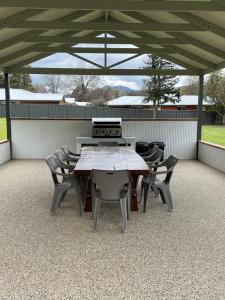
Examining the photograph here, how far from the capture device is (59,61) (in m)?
11.5

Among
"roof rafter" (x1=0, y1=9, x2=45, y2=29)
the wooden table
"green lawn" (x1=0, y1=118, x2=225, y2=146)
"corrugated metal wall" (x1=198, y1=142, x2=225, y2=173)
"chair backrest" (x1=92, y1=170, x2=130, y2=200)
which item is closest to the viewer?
"chair backrest" (x1=92, y1=170, x2=130, y2=200)

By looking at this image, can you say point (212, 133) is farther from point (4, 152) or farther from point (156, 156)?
point (4, 152)

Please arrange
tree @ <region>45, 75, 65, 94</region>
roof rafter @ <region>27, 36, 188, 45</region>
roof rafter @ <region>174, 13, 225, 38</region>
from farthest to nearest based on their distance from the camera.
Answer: tree @ <region>45, 75, 65, 94</region>, roof rafter @ <region>27, 36, 188, 45</region>, roof rafter @ <region>174, 13, 225, 38</region>

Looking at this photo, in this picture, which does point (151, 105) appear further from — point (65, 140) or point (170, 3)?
point (170, 3)

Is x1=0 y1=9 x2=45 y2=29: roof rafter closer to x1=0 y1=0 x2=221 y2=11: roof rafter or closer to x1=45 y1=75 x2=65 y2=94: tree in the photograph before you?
x1=0 y1=0 x2=221 y2=11: roof rafter

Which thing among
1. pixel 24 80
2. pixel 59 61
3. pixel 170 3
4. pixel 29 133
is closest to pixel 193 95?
pixel 59 61

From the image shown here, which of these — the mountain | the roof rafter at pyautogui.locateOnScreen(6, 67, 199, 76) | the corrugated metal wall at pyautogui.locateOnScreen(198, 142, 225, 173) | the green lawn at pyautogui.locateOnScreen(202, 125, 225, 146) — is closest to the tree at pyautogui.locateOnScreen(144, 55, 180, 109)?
the mountain

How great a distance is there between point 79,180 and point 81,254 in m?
1.24

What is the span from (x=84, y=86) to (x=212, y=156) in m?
6.88

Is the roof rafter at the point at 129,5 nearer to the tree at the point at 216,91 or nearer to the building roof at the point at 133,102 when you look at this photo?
the building roof at the point at 133,102

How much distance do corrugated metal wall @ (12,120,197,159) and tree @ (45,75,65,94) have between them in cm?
557

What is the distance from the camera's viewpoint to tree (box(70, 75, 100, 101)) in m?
12.2

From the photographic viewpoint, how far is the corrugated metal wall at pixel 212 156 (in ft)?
22.7

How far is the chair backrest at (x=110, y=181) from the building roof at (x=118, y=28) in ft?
6.45
